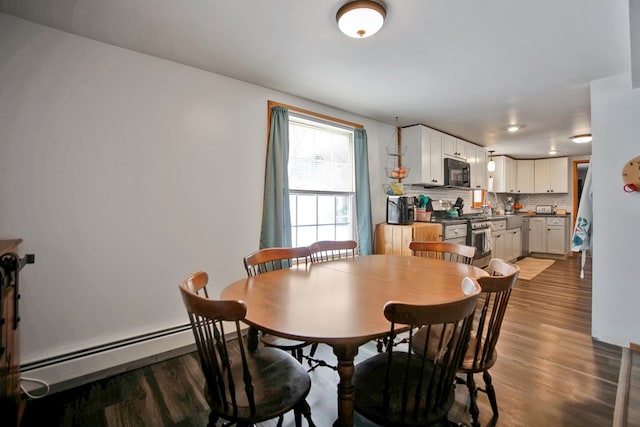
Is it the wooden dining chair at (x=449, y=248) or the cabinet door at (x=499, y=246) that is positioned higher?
the wooden dining chair at (x=449, y=248)

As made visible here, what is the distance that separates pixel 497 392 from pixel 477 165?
447 cm

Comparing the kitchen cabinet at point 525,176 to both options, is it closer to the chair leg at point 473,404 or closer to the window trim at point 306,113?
the window trim at point 306,113

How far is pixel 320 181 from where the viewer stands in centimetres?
331

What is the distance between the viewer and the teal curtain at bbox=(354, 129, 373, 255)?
11.6 feet

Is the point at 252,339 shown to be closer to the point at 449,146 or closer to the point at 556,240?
the point at 449,146

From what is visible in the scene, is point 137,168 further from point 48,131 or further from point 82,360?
point 82,360

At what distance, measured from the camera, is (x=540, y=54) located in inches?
86.8

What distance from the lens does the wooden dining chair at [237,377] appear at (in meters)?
0.98

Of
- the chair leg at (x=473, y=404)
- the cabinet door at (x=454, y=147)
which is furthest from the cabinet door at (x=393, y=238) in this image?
the chair leg at (x=473, y=404)

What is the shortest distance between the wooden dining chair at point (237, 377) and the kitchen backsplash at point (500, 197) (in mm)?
3672

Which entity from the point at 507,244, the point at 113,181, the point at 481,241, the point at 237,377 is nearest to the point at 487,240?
the point at 481,241

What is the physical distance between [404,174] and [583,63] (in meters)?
2.06

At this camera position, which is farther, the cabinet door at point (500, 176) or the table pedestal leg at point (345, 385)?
the cabinet door at point (500, 176)

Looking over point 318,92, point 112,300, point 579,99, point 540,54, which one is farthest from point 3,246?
point 579,99
